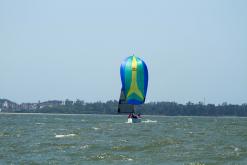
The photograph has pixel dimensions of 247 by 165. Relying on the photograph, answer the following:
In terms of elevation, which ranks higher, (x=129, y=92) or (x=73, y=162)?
(x=129, y=92)

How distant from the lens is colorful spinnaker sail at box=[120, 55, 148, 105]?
81438mm

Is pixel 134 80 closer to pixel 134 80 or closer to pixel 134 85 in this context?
pixel 134 80

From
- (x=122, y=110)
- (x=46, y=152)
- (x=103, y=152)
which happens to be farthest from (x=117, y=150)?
(x=122, y=110)

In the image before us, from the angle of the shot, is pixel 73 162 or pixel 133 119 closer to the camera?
pixel 73 162

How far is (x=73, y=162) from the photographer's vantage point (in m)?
28.9

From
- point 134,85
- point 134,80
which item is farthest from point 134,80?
point 134,85

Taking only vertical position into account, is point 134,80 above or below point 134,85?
above

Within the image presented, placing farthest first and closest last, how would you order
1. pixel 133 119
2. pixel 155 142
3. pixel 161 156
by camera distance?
1. pixel 133 119
2. pixel 155 142
3. pixel 161 156

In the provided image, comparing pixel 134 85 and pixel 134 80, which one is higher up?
pixel 134 80

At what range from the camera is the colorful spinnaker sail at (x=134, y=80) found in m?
81.4

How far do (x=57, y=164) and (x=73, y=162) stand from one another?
1.08m

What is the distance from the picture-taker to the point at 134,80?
81375mm

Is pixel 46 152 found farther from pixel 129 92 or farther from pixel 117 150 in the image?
pixel 129 92

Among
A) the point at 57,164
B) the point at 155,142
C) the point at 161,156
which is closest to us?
the point at 57,164
